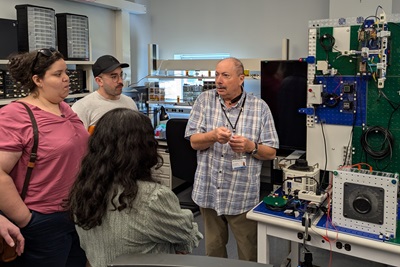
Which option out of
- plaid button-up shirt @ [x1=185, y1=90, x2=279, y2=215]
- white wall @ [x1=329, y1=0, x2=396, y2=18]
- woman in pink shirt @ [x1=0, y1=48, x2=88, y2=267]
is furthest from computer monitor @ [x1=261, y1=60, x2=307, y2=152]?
woman in pink shirt @ [x1=0, y1=48, x2=88, y2=267]

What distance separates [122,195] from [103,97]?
→ 1607 millimetres

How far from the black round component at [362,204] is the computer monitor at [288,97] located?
5.82 ft

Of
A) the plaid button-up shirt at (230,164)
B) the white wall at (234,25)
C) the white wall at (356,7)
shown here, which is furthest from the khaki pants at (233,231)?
the white wall at (234,25)

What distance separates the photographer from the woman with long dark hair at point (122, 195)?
3.90ft

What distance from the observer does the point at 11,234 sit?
153 cm

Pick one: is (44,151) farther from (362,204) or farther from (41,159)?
(362,204)

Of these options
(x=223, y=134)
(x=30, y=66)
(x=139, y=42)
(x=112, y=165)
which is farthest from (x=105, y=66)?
(x=139, y=42)

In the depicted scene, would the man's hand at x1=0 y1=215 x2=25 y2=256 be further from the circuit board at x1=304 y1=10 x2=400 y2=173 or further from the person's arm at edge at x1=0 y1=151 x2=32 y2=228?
the circuit board at x1=304 y1=10 x2=400 y2=173

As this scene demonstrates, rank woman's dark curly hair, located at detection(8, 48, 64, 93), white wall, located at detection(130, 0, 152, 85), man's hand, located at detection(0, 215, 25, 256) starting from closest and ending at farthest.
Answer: man's hand, located at detection(0, 215, 25, 256)
woman's dark curly hair, located at detection(8, 48, 64, 93)
white wall, located at detection(130, 0, 152, 85)

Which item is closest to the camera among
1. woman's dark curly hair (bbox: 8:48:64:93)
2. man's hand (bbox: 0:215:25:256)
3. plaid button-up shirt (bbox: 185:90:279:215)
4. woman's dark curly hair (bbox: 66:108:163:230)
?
woman's dark curly hair (bbox: 66:108:163:230)

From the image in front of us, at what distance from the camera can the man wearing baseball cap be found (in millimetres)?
2549

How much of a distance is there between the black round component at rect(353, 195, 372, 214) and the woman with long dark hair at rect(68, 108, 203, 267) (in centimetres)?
87

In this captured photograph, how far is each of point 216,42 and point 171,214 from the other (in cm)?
365

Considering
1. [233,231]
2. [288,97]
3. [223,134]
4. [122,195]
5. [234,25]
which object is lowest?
[233,231]
